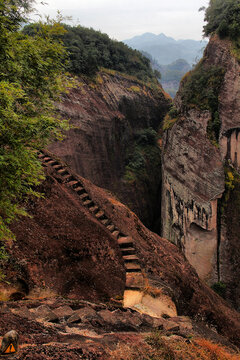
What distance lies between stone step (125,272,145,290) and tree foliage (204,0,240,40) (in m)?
20.7

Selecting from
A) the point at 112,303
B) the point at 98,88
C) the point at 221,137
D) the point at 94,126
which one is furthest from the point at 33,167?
the point at 98,88

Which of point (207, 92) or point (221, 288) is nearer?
point (221, 288)

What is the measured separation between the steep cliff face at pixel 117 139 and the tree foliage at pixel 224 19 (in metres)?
11.7

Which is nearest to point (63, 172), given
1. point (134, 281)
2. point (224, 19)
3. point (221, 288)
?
point (134, 281)

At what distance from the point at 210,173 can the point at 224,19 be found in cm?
1294

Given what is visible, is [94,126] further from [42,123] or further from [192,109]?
[42,123]

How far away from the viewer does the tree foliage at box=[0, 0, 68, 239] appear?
4426 mm

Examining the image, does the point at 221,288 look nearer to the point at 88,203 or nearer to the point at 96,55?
the point at 88,203

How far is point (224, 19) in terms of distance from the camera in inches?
860

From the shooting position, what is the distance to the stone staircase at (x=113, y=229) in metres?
9.12

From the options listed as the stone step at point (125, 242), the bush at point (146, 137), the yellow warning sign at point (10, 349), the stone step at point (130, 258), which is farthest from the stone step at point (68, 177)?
the bush at point (146, 137)

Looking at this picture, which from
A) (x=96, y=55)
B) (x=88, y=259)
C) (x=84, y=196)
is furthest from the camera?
(x=96, y=55)

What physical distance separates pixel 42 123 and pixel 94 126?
21.3 metres

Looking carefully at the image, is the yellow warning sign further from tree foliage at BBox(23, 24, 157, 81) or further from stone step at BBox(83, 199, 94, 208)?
tree foliage at BBox(23, 24, 157, 81)
